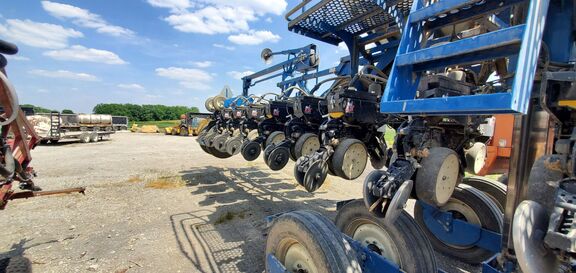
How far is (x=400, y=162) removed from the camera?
7.13 ft

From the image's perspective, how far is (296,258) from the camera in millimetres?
2400

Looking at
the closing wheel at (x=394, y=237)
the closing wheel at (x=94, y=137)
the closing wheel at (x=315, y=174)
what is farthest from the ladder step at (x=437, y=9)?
the closing wheel at (x=94, y=137)

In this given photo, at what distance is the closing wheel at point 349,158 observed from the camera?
360 centimetres

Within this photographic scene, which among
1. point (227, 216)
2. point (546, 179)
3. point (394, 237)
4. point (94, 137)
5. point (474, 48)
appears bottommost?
point (94, 137)

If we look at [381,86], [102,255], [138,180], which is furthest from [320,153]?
[138,180]

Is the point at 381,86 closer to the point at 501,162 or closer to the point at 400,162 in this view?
the point at 400,162

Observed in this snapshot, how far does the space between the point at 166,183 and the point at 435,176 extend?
22.8ft

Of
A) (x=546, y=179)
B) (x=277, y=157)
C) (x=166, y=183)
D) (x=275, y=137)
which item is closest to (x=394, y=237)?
(x=546, y=179)

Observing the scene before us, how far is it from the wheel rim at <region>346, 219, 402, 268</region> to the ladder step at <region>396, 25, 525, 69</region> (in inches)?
61.2

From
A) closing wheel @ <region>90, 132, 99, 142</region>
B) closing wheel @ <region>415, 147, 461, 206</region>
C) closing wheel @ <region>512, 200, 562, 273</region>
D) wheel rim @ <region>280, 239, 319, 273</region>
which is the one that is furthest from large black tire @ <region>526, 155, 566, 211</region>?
closing wheel @ <region>90, 132, 99, 142</region>

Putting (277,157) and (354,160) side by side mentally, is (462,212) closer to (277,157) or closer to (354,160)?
(354,160)

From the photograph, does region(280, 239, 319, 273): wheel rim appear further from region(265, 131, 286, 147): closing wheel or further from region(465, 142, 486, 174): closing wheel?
region(265, 131, 286, 147): closing wheel

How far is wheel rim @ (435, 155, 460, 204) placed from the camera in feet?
6.83

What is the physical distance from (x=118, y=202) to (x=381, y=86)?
17.7ft
